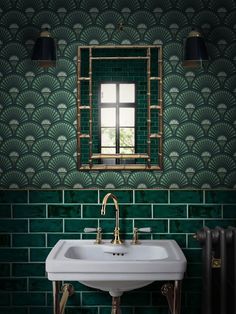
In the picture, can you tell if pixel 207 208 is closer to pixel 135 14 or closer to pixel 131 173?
pixel 131 173

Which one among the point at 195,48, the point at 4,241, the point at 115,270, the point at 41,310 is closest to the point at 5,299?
the point at 41,310

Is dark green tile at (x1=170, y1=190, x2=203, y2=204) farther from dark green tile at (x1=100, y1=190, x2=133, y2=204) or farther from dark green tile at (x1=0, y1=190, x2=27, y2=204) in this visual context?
dark green tile at (x1=0, y1=190, x2=27, y2=204)

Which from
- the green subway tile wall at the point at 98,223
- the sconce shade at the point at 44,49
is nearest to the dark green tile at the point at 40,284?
the green subway tile wall at the point at 98,223

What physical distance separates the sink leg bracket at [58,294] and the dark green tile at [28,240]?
12.2 inches

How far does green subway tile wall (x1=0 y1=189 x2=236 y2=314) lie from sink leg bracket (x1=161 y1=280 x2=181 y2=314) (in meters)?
0.13

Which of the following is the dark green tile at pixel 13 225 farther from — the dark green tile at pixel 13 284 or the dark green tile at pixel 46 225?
the dark green tile at pixel 13 284

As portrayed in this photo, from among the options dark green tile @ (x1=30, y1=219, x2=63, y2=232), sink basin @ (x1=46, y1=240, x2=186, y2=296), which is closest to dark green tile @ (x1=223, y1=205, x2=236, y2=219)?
sink basin @ (x1=46, y1=240, x2=186, y2=296)

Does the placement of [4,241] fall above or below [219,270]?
above

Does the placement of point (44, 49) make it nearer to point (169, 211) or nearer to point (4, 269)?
point (169, 211)

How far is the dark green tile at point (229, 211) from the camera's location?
9.30ft

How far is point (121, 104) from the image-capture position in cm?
279

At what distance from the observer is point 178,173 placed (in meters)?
2.83

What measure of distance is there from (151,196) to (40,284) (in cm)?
86

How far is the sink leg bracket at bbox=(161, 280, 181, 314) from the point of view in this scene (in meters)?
2.36
